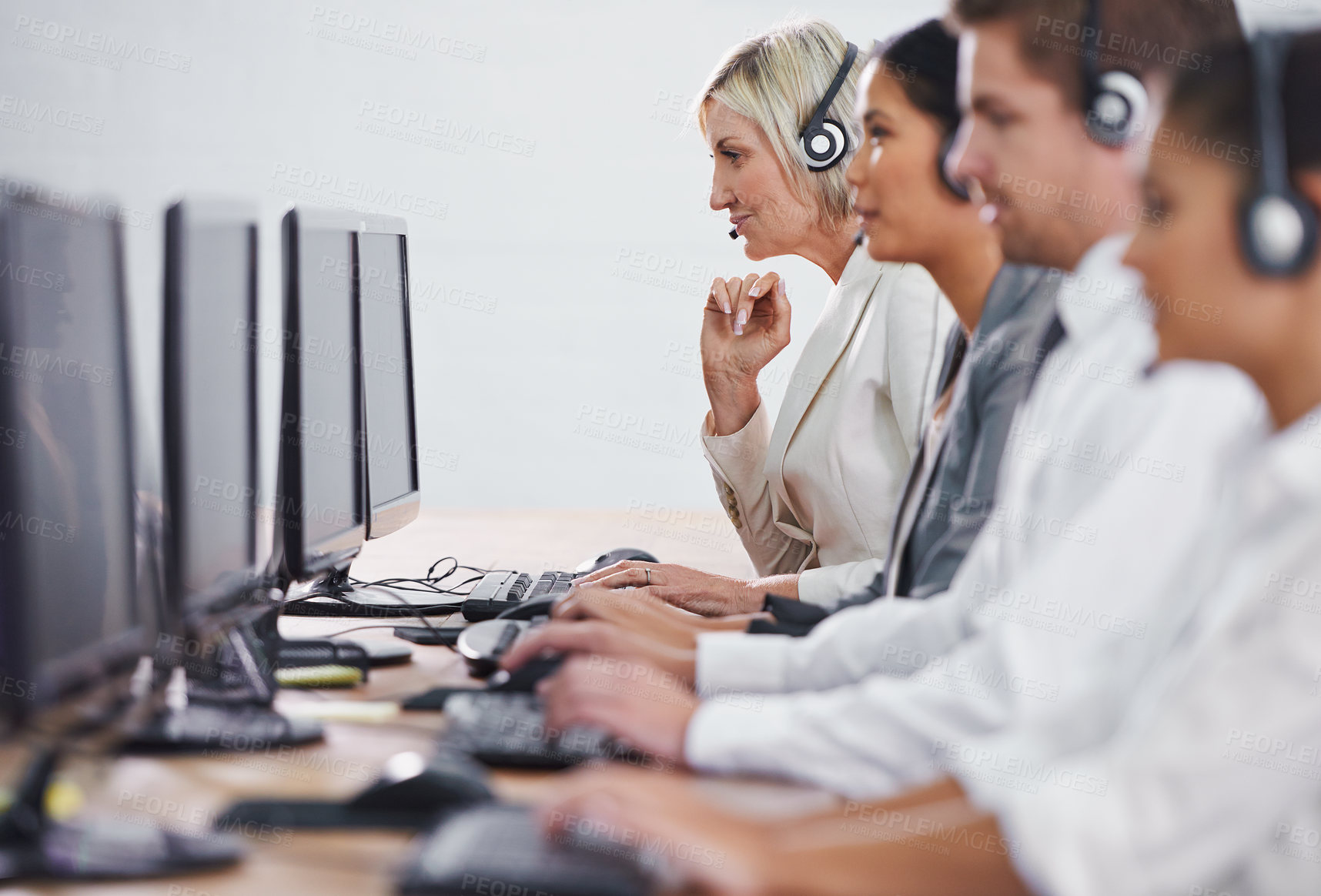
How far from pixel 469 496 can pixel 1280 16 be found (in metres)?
3.33

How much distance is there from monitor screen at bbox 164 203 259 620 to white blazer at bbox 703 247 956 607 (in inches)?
31.7

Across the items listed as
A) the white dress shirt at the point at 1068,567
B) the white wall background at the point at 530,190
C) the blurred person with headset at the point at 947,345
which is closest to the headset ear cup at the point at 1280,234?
the white dress shirt at the point at 1068,567

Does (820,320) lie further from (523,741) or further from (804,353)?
(523,741)

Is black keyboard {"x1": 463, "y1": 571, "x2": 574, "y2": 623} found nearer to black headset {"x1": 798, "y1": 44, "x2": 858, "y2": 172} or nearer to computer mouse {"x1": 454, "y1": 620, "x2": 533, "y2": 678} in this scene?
computer mouse {"x1": 454, "y1": 620, "x2": 533, "y2": 678}

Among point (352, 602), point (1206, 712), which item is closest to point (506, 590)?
point (352, 602)

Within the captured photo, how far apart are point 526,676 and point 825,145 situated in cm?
132

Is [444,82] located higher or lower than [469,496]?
higher

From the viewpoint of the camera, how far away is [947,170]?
1.36 meters

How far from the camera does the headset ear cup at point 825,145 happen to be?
2041mm

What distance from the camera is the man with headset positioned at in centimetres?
76

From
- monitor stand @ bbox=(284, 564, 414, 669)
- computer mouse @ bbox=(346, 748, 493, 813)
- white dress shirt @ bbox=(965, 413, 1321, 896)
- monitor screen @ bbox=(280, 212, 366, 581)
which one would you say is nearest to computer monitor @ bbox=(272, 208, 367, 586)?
monitor screen @ bbox=(280, 212, 366, 581)

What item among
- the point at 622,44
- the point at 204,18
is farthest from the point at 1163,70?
the point at 204,18

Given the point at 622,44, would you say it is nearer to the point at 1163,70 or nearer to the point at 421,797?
the point at 1163,70

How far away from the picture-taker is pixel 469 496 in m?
3.86
